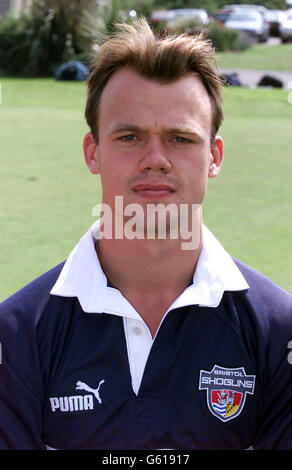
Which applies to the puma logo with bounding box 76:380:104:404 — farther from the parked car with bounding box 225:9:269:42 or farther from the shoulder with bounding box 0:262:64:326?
the parked car with bounding box 225:9:269:42

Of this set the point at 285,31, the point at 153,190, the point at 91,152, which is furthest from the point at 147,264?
the point at 285,31

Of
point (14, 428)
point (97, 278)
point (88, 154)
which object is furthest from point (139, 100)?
point (14, 428)

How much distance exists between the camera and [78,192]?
298 inches

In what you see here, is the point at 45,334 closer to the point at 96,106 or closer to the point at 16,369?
the point at 16,369

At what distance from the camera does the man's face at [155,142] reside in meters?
2.47

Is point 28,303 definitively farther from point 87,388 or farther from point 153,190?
point 153,190

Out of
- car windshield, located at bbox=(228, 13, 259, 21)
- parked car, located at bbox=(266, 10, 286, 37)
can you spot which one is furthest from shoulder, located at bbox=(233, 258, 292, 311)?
parked car, located at bbox=(266, 10, 286, 37)

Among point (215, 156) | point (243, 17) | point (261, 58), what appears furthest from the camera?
point (243, 17)

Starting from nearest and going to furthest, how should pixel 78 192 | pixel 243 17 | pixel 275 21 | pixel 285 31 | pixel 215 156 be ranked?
pixel 215 156 < pixel 78 192 < pixel 243 17 < pixel 285 31 < pixel 275 21

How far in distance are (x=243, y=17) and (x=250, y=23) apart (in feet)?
1.47

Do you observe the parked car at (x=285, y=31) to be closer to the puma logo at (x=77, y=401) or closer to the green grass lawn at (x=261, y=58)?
the green grass lawn at (x=261, y=58)

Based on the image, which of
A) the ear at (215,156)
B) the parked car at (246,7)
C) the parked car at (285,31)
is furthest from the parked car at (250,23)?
the ear at (215,156)

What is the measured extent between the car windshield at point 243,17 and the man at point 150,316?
121 feet

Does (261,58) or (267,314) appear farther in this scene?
(261,58)
